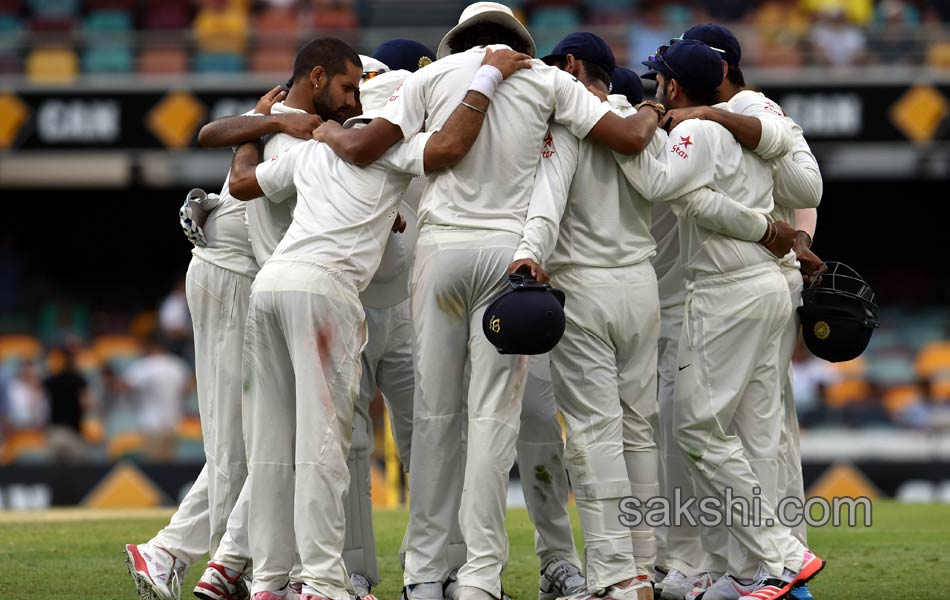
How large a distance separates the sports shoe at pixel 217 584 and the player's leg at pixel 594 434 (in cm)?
153

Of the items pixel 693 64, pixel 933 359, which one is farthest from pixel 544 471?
pixel 933 359

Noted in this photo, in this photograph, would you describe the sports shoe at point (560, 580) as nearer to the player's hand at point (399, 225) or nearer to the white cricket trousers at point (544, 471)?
the white cricket trousers at point (544, 471)

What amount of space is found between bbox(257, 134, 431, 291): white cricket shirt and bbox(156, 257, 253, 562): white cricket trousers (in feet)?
2.02

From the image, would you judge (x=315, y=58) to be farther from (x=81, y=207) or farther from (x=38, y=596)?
(x=81, y=207)

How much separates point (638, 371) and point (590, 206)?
2.42ft

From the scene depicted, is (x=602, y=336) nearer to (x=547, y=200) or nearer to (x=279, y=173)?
(x=547, y=200)

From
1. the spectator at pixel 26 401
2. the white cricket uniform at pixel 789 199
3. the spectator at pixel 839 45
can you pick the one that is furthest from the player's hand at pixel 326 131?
the spectator at pixel 839 45

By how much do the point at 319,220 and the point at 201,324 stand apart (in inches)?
41.7

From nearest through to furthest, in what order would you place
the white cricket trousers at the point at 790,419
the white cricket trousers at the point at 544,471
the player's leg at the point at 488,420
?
the player's leg at the point at 488,420
the white cricket trousers at the point at 544,471
the white cricket trousers at the point at 790,419

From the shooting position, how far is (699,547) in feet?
22.8

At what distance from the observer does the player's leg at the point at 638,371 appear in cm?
620

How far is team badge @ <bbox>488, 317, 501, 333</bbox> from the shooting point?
18.8 feet

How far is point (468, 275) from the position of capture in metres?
6.04

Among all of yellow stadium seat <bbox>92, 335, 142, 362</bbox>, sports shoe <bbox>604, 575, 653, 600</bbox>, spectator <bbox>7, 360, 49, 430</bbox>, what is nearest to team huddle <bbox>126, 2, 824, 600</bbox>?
sports shoe <bbox>604, 575, 653, 600</bbox>
